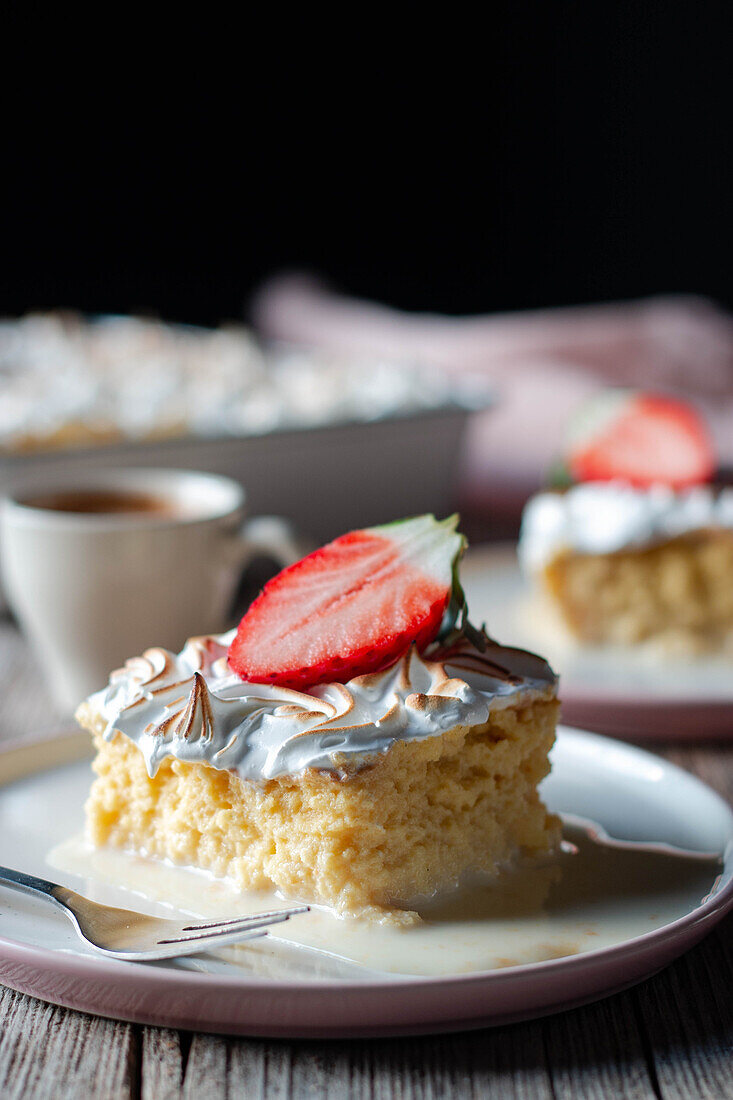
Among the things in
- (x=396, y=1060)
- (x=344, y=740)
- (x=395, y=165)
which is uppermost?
(x=344, y=740)

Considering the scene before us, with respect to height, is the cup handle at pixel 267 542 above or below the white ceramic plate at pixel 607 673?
above

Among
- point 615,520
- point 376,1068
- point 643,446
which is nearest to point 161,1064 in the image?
point 376,1068

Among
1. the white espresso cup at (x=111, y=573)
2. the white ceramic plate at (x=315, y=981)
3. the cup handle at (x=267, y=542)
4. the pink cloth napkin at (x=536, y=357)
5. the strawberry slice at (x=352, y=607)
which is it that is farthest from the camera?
the pink cloth napkin at (x=536, y=357)

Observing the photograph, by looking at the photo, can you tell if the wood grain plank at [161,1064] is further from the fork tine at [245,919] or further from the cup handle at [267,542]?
the cup handle at [267,542]

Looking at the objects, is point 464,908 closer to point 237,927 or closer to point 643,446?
point 237,927

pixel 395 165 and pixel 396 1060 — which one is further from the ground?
pixel 396 1060

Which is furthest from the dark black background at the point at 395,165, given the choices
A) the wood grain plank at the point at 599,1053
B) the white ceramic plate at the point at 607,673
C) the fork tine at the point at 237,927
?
the wood grain plank at the point at 599,1053

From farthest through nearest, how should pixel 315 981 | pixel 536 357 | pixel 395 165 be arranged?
pixel 395 165
pixel 536 357
pixel 315 981

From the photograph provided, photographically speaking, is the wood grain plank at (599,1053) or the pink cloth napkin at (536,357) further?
the pink cloth napkin at (536,357)
